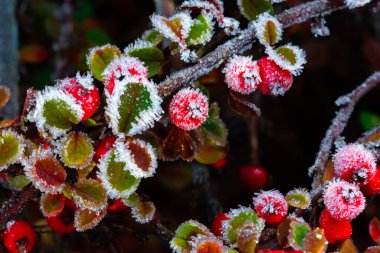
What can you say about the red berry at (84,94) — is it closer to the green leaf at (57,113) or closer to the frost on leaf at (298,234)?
the green leaf at (57,113)

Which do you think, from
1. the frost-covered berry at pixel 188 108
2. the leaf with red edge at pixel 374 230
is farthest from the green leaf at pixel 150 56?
the leaf with red edge at pixel 374 230

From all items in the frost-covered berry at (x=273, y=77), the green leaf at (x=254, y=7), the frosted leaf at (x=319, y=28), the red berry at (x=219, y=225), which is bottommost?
the red berry at (x=219, y=225)

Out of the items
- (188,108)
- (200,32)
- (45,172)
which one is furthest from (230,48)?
(45,172)

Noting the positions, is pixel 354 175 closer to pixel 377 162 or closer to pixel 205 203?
pixel 377 162

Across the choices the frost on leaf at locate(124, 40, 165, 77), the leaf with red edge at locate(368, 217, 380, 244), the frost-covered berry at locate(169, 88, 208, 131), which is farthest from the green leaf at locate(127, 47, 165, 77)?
the leaf with red edge at locate(368, 217, 380, 244)

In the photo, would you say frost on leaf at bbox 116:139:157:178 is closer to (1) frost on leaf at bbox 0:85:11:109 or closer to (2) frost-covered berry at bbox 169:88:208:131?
(2) frost-covered berry at bbox 169:88:208:131

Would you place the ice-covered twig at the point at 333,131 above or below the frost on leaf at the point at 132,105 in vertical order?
below

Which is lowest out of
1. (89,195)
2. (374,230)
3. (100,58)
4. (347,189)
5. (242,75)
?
(374,230)

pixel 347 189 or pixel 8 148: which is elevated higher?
pixel 8 148

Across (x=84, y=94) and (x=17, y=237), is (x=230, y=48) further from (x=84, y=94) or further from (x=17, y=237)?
(x=17, y=237)
